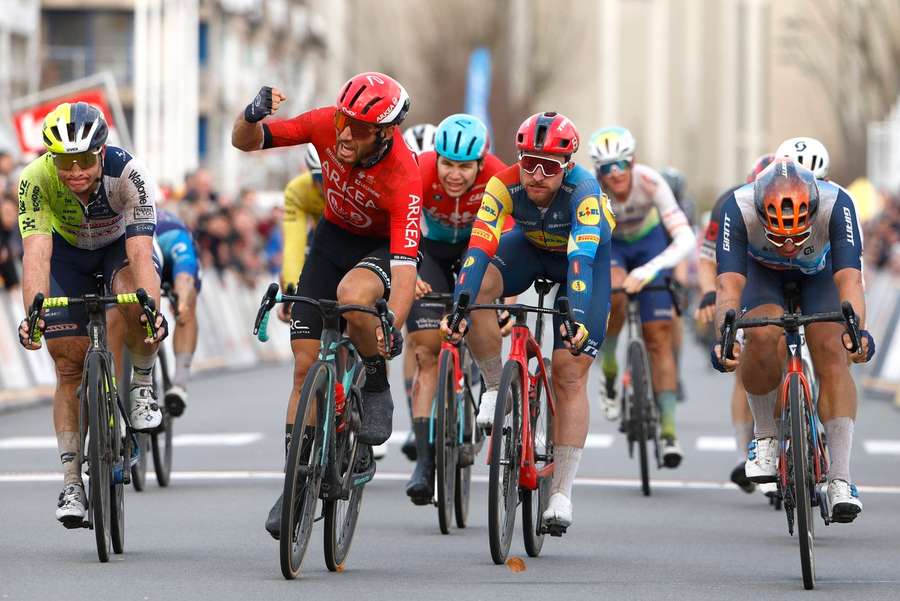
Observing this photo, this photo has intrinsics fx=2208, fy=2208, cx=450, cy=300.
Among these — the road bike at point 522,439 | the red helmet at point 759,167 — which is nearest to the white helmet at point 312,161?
the red helmet at point 759,167

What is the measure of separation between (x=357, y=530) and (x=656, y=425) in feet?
10.9

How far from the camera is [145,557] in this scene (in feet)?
33.6

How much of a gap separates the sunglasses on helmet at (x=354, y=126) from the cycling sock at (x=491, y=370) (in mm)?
2001

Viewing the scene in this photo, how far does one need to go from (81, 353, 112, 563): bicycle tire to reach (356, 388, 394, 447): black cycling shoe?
1.16 metres

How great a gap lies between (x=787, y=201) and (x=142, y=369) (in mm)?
3594

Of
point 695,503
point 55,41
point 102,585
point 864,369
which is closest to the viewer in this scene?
point 102,585

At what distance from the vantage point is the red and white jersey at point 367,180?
32.8ft

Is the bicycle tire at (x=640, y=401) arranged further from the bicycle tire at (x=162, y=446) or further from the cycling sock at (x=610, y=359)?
the bicycle tire at (x=162, y=446)

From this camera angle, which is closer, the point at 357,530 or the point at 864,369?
the point at 357,530

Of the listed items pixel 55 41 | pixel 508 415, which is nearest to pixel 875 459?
pixel 508 415

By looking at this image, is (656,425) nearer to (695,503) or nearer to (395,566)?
(695,503)

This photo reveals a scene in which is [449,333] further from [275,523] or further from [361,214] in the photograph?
[275,523]

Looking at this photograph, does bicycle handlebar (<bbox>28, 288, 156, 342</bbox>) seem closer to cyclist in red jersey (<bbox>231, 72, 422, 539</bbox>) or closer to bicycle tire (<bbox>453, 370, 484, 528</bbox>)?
cyclist in red jersey (<bbox>231, 72, 422, 539</bbox>)

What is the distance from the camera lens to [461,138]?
471 inches
